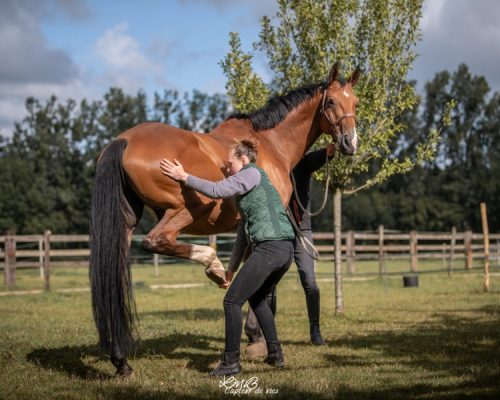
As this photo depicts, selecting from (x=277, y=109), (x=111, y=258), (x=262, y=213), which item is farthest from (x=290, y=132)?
(x=111, y=258)

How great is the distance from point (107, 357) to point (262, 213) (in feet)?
8.30

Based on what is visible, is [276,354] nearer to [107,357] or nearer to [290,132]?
[107,357]

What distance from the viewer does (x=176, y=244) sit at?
540 centimetres

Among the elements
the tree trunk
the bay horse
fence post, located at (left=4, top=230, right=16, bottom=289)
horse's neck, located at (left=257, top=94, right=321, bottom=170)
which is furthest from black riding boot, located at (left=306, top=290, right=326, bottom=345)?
fence post, located at (left=4, top=230, right=16, bottom=289)

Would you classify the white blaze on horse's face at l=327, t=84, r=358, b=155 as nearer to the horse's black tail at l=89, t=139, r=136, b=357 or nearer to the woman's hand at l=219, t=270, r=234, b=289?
the woman's hand at l=219, t=270, r=234, b=289

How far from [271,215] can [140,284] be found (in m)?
14.6

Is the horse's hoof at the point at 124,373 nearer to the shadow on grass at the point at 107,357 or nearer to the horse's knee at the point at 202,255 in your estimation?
the shadow on grass at the point at 107,357

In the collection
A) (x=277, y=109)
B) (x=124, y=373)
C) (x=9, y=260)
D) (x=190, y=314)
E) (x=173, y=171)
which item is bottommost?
(x=190, y=314)

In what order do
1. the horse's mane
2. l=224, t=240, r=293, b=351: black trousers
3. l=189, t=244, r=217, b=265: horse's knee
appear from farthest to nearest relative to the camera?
the horse's mane → l=189, t=244, r=217, b=265: horse's knee → l=224, t=240, r=293, b=351: black trousers

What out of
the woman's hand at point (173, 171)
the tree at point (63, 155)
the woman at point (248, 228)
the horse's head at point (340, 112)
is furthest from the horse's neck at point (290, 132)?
the tree at point (63, 155)

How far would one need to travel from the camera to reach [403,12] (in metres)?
10.1

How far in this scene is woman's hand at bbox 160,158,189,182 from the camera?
5105 mm

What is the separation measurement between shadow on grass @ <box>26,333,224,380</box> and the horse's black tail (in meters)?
0.52

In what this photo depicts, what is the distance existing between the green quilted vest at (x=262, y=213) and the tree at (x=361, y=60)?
483cm
